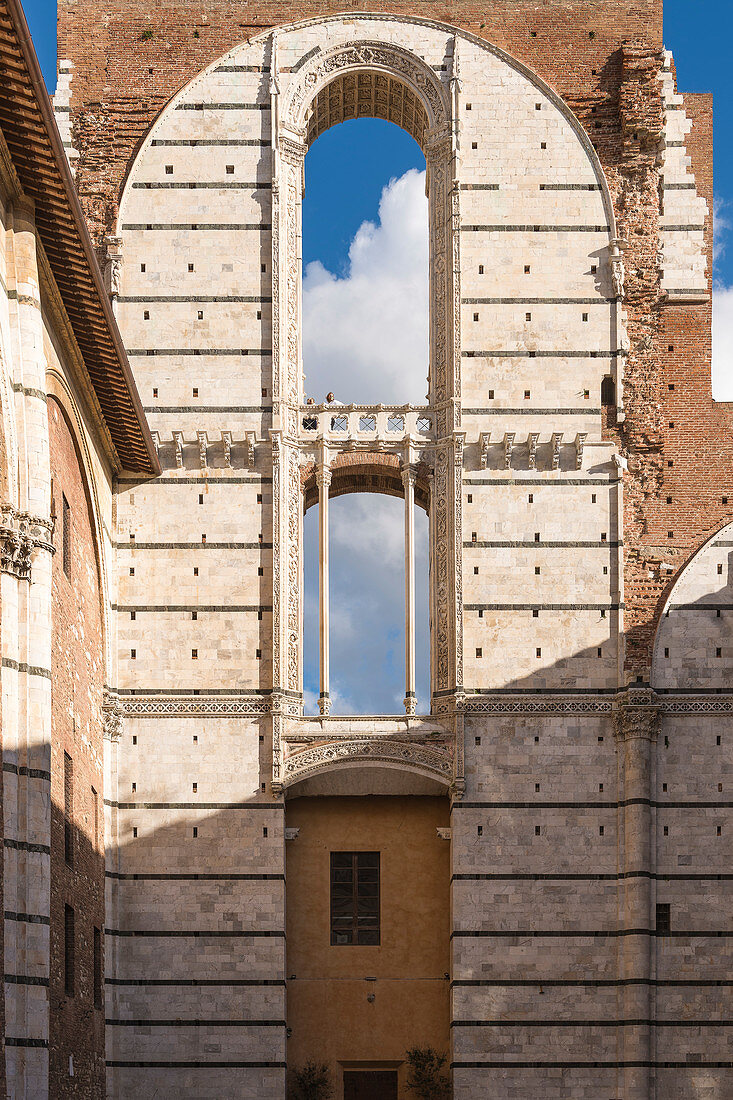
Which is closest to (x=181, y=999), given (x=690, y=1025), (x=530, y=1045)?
(x=530, y=1045)

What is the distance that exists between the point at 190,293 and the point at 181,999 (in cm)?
999

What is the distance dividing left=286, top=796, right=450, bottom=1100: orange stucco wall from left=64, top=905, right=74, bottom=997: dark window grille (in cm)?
424

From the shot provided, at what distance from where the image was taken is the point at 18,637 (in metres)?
19.0

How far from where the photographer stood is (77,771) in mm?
22922

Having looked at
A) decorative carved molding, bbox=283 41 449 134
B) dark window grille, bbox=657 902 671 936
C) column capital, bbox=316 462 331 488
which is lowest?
dark window grille, bbox=657 902 671 936

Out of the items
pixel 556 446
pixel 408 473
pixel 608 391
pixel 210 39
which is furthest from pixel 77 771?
pixel 210 39

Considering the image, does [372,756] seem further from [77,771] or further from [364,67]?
[364,67]

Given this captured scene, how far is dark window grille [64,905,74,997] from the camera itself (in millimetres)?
21719

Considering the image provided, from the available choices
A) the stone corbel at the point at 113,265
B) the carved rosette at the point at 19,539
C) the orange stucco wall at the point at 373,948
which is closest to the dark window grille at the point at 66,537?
the carved rosette at the point at 19,539

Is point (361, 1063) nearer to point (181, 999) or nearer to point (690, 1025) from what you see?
point (181, 999)

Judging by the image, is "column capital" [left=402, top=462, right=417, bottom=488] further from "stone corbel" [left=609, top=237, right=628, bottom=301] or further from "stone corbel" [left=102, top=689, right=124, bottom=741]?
"stone corbel" [left=102, top=689, right=124, bottom=741]

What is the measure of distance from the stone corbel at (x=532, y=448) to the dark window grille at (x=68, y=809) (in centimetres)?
808

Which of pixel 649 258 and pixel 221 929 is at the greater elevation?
pixel 649 258

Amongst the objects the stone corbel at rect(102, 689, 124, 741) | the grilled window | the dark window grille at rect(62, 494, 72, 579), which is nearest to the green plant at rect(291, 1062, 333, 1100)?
the grilled window
